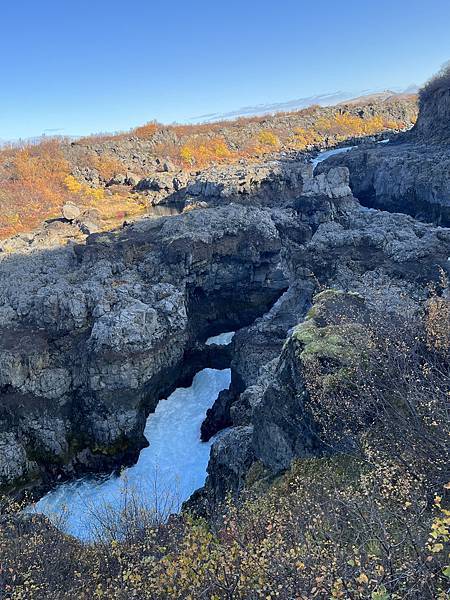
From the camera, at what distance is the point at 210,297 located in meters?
38.2

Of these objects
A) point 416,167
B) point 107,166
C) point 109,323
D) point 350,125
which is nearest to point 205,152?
point 107,166

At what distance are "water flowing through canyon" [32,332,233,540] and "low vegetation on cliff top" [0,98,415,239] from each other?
36.2 meters

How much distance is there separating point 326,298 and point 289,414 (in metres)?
6.14

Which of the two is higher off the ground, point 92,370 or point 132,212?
point 132,212

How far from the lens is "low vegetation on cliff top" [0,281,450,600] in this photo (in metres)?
6.61

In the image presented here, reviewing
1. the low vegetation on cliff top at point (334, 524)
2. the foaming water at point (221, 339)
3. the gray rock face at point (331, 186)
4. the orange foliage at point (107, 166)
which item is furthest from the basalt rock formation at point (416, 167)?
the orange foliage at point (107, 166)

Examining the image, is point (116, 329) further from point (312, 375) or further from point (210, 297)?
point (312, 375)

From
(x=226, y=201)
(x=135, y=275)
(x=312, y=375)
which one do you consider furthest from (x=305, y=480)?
(x=226, y=201)

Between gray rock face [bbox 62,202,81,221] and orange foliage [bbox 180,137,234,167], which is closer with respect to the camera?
gray rock face [bbox 62,202,81,221]

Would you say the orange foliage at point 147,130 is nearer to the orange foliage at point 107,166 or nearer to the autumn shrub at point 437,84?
the orange foliage at point 107,166

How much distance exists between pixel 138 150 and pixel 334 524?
97.1m

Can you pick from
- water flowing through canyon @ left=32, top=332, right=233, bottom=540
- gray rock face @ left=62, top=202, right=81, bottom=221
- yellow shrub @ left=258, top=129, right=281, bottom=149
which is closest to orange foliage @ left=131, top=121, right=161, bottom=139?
yellow shrub @ left=258, top=129, right=281, bottom=149

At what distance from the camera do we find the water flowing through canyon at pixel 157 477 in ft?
73.6

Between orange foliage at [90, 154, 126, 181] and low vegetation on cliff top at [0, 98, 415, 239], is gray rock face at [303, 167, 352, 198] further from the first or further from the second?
orange foliage at [90, 154, 126, 181]
